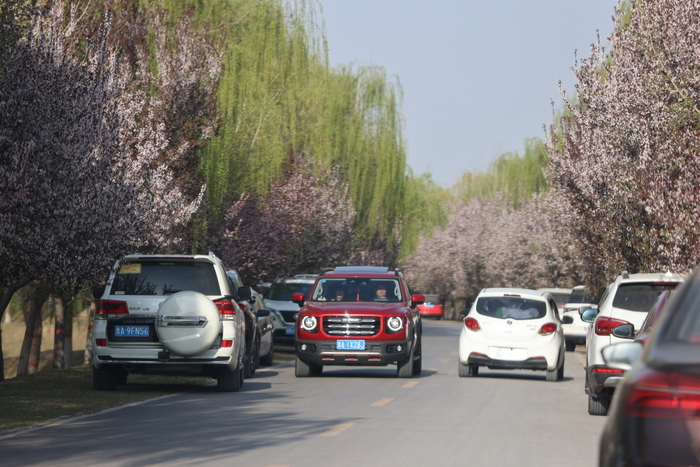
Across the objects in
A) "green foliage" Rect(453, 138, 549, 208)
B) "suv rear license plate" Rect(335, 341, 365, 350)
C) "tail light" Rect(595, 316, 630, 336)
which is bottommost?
"suv rear license plate" Rect(335, 341, 365, 350)

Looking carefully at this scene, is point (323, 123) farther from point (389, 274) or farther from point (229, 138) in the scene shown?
point (389, 274)

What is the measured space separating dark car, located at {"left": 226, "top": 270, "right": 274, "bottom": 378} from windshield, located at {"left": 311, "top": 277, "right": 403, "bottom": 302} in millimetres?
1311

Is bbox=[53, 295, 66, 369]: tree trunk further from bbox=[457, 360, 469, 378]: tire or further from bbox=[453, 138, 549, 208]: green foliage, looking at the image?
bbox=[453, 138, 549, 208]: green foliage

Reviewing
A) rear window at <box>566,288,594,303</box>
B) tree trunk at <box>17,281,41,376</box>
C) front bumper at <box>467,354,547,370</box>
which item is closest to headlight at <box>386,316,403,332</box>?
front bumper at <box>467,354,547,370</box>

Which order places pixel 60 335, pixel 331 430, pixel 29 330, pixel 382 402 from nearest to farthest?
pixel 331 430, pixel 382 402, pixel 29 330, pixel 60 335

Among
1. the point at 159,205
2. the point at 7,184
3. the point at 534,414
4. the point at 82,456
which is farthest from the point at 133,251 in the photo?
the point at 82,456

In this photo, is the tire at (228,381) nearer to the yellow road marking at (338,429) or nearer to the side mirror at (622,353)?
the yellow road marking at (338,429)

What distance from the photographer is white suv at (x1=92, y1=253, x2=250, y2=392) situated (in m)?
16.4

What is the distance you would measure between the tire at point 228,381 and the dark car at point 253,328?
1056mm

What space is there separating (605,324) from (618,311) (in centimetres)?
34

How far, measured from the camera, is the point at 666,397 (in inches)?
191

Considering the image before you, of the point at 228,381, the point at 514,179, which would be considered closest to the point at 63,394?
the point at 228,381

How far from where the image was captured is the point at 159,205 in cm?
2375

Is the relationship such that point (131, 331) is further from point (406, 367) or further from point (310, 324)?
point (406, 367)
